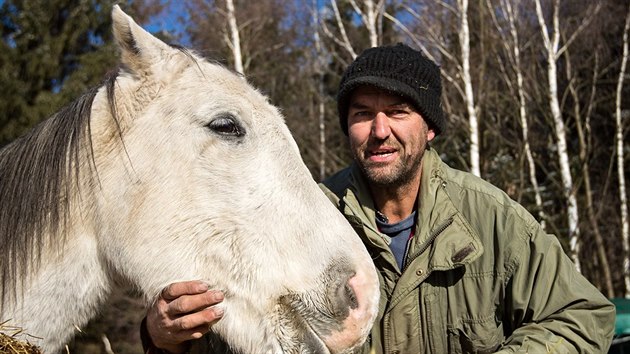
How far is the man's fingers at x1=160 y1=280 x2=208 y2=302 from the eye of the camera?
6.97ft

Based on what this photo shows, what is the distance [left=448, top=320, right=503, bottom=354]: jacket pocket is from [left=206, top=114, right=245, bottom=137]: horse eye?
53.9 inches

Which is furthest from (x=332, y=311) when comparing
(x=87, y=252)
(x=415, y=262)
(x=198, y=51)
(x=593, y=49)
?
(x=593, y=49)

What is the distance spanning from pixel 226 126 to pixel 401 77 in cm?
99

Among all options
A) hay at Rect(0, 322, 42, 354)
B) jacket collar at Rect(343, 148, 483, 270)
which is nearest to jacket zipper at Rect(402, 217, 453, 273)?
jacket collar at Rect(343, 148, 483, 270)

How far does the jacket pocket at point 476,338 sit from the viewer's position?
2719 mm

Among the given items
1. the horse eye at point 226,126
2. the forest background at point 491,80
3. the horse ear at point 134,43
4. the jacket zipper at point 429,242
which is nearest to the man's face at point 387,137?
the jacket zipper at point 429,242

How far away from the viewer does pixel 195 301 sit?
2.12 m

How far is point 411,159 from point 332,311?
1.09m

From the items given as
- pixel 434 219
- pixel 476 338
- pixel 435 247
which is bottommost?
pixel 476 338

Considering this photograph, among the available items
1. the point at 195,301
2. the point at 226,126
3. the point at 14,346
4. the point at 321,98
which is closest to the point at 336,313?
the point at 195,301

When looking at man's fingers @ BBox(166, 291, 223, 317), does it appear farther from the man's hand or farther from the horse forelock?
the horse forelock

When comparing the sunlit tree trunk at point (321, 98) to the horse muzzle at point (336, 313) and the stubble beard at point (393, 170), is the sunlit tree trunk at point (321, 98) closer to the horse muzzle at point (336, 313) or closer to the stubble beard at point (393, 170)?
the stubble beard at point (393, 170)

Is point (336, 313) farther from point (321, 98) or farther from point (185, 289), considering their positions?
point (321, 98)

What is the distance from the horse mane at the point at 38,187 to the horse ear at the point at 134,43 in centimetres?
12
